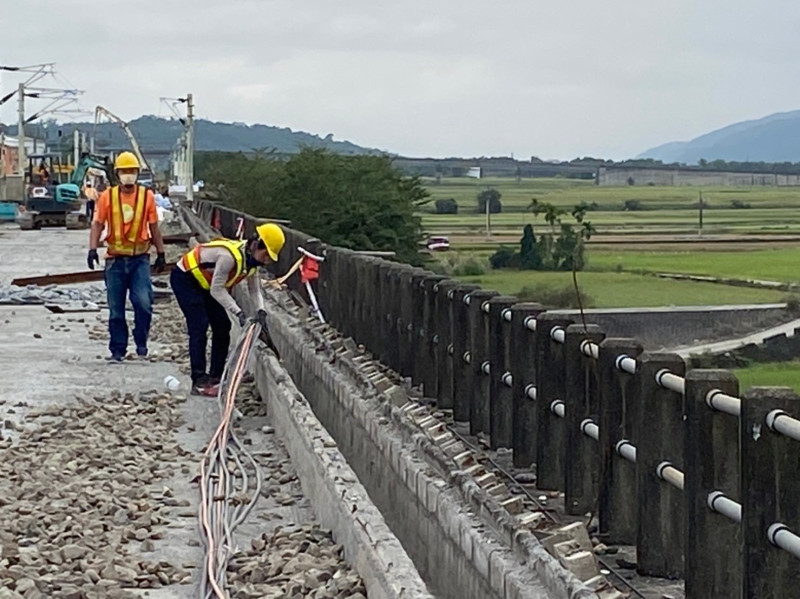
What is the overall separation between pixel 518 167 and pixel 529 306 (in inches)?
3673

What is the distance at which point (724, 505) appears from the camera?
6.35 meters

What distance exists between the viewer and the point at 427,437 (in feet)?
30.5

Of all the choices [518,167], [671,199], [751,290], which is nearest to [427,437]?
[751,290]

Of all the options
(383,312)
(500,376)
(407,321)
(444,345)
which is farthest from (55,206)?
(500,376)

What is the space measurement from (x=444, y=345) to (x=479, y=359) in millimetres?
1234

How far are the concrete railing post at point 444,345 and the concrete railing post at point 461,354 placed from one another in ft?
0.41

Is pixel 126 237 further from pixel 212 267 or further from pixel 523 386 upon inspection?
pixel 523 386

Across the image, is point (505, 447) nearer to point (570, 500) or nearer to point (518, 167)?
point (570, 500)

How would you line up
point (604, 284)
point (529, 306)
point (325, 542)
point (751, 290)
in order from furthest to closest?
1. point (751, 290)
2. point (604, 284)
3. point (529, 306)
4. point (325, 542)

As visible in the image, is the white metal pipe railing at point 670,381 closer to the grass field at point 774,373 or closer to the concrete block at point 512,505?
the concrete block at point 512,505

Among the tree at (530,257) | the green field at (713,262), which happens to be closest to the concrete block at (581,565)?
Answer: the tree at (530,257)

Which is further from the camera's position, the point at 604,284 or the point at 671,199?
the point at 671,199

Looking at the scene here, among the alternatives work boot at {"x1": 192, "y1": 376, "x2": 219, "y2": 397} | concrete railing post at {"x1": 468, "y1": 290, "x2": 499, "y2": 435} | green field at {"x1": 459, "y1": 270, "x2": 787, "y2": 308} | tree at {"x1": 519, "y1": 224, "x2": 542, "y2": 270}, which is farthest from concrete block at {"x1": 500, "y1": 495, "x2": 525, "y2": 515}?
tree at {"x1": 519, "y1": 224, "x2": 542, "y2": 270}

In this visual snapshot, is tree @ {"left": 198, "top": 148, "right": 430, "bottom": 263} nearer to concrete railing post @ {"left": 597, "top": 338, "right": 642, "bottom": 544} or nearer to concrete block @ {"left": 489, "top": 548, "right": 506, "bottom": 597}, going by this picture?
concrete railing post @ {"left": 597, "top": 338, "right": 642, "bottom": 544}
